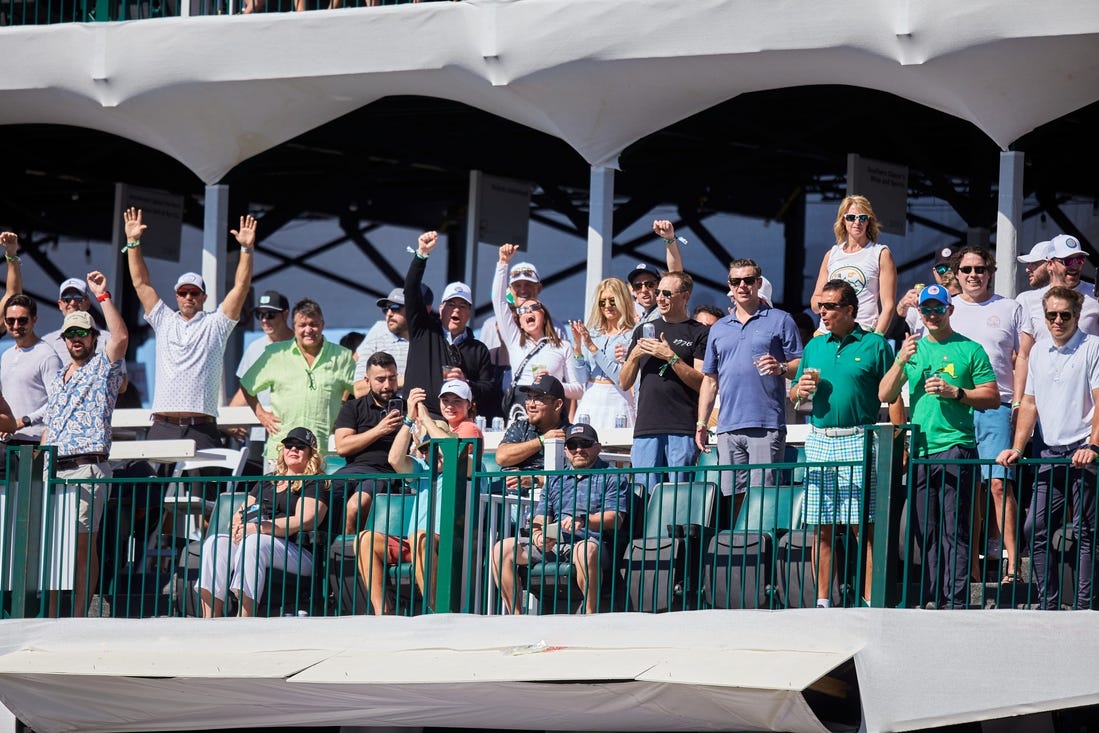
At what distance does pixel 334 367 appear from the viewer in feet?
43.1

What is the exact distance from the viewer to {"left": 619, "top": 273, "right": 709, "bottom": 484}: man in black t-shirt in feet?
37.3

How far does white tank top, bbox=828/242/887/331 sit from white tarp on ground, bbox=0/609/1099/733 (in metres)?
2.91

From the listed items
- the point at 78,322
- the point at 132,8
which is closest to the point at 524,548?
the point at 78,322

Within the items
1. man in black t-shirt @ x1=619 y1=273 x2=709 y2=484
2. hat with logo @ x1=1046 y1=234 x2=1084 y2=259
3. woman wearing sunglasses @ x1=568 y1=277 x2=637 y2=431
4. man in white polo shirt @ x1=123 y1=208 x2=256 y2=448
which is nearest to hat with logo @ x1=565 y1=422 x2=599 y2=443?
man in black t-shirt @ x1=619 y1=273 x2=709 y2=484

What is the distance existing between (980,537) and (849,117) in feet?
23.3

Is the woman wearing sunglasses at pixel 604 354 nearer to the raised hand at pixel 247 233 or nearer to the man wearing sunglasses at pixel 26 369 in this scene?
the raised hand at pixel 247 233

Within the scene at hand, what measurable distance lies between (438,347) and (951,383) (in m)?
4.03

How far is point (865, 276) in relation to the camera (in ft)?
39.2

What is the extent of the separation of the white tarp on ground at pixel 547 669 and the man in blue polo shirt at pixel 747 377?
1.38 metres

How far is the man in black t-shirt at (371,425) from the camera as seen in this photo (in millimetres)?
11719

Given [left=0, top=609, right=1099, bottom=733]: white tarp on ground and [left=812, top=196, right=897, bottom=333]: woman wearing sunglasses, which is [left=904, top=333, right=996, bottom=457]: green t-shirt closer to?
[left=0, top=609, right=1099, bottom=733]: white tarp on ground

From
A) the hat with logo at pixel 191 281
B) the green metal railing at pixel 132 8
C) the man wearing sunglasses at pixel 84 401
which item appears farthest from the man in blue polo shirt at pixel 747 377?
the green metal railing at pixel 132 8

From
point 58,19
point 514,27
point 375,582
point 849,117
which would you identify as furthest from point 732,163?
point 375,582

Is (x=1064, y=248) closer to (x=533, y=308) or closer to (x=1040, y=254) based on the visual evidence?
(x=1040, y=254)
